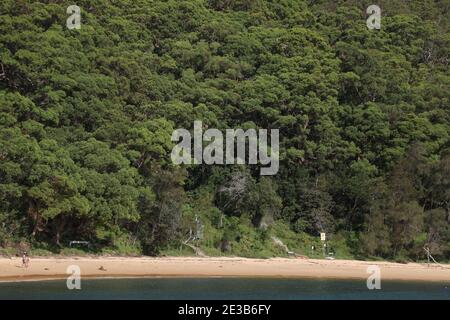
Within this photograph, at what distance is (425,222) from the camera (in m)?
47.2

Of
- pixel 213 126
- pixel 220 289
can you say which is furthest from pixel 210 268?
pixel 213 126

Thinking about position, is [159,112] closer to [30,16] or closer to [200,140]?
[200,140]

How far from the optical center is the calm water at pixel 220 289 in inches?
1047

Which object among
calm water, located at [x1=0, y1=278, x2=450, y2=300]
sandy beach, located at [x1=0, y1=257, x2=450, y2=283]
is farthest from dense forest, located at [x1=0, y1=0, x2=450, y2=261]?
calm water, located at [x1=0, y1=278, x2=450, y2=300]

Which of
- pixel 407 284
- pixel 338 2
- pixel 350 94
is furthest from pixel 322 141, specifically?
pixel 338 2

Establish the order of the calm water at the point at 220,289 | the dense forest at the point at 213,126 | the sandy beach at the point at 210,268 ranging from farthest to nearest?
the dense forest at the point at 213,126 → the sandy beach at the point at 210,268 → the calm water at the point at 220,289

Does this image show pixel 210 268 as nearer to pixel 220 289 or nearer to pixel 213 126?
pixel 220 289

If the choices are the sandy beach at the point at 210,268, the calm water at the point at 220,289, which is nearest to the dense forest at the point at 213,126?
the sandy beach at the point at 210,268

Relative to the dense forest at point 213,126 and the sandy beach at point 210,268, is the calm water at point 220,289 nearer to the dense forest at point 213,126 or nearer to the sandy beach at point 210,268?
the sandy beach at point 210,268

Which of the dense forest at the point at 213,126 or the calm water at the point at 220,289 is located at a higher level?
the dense forest at the point at 213,126

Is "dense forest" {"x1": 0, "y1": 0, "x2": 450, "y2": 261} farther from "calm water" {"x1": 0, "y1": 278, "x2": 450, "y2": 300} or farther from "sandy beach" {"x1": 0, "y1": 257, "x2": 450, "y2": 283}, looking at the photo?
"calm water" {"x1": 0, "y1": 278, "x2": 450, "y2": 300}

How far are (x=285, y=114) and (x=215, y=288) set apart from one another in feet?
84.6

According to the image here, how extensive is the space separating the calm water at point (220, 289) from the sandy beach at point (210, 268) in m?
1.64

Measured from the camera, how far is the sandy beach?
32.5m
